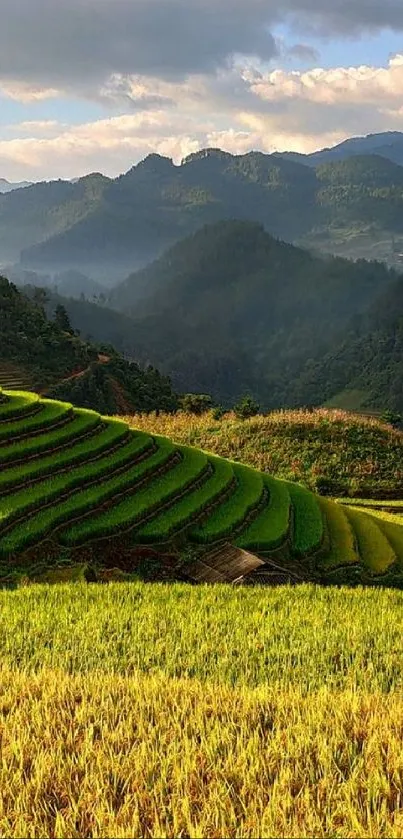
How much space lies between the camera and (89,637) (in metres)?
7.73

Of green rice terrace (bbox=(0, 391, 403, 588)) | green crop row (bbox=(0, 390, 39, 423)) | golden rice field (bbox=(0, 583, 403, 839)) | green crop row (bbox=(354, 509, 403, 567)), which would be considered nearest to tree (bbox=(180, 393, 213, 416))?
green crop row (bbox=(354, 509, 403, 567))

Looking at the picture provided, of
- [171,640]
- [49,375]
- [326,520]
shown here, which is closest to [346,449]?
[326,520]

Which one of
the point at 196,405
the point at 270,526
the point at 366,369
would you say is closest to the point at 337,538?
the point at 270,526

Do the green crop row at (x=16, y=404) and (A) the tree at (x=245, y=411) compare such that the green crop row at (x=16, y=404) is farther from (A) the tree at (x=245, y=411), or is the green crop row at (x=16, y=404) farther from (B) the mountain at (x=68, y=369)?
(B) the mountain at (x=68, y=369)

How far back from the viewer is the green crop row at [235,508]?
15281 millimetres

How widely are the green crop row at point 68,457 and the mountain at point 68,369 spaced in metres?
35.6

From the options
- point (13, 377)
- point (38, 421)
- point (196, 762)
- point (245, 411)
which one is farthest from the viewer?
point (13, 377)

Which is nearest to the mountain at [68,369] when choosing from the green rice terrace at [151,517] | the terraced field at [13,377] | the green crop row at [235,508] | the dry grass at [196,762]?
the terraced field at [13,377]

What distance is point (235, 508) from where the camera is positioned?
685 inches

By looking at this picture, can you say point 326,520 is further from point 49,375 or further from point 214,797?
point 49,375

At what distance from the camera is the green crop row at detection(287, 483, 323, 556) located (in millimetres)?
16828

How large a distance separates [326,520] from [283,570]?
555 centimetres

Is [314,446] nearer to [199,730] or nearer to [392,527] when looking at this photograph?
[392,527]

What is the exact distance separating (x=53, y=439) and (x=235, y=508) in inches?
204
